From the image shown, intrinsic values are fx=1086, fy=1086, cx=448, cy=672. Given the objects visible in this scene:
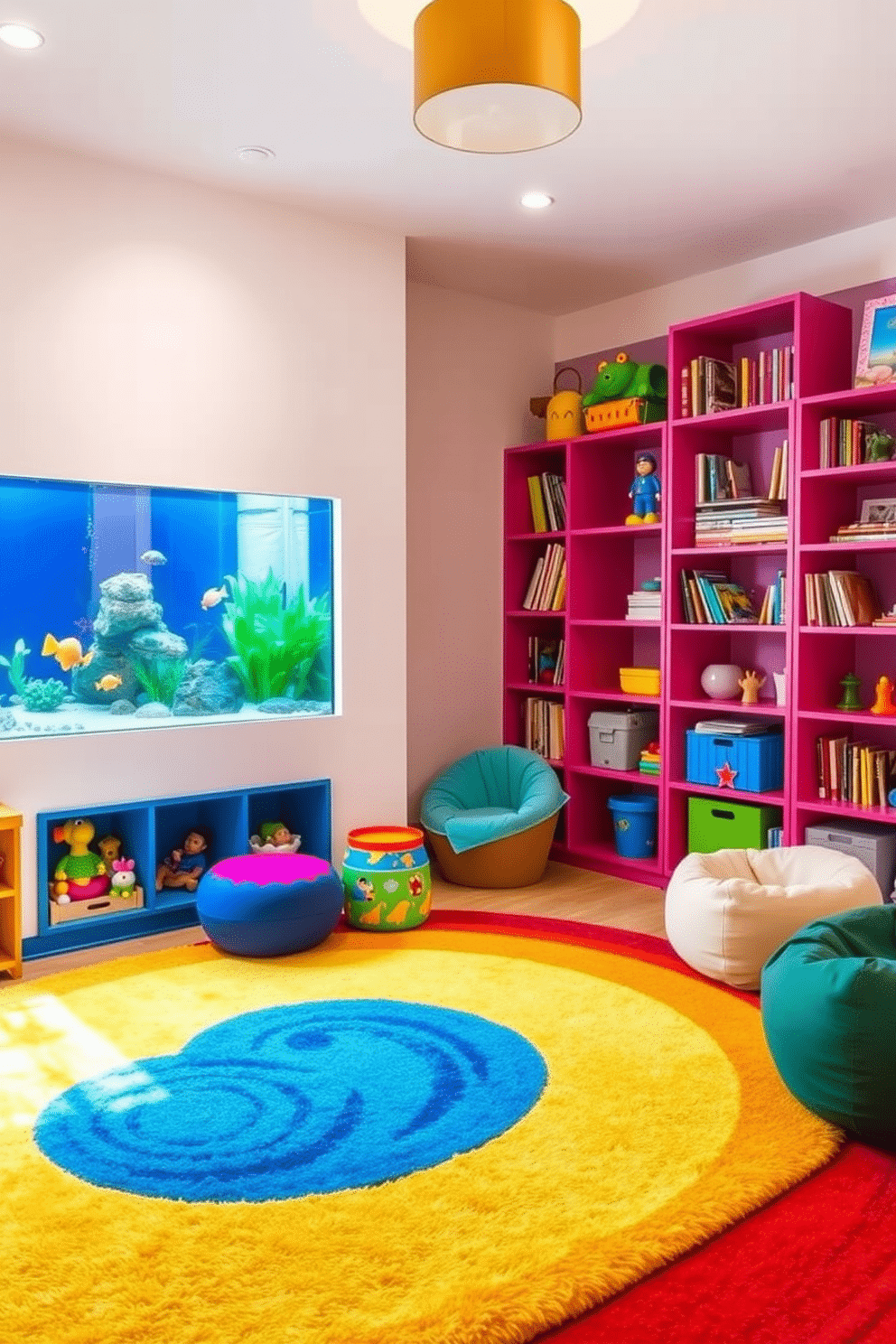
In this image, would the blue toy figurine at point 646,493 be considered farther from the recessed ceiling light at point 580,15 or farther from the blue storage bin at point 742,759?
the recessed ceiling light at point 580,15

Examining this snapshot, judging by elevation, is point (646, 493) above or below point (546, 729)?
above

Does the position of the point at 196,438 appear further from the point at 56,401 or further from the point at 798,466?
the point at 798,466

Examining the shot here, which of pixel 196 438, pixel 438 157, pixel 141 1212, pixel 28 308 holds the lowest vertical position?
pixel 141 1212

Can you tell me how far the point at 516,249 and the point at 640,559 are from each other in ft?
5.13

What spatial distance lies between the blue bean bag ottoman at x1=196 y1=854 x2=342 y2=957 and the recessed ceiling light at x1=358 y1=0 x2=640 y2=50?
251 centimetres

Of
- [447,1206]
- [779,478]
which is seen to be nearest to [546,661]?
[779,478]

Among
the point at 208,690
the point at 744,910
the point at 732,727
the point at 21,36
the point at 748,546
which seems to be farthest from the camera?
the point at 732,727

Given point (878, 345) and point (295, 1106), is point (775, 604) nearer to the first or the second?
point (878, 345)

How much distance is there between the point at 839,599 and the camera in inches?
162

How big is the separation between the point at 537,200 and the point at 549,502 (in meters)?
1.57

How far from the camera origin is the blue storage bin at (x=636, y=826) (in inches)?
191

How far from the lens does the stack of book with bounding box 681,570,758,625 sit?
455 cm

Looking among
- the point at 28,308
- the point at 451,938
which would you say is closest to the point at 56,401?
the point at 28,308

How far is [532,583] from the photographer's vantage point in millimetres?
5438
